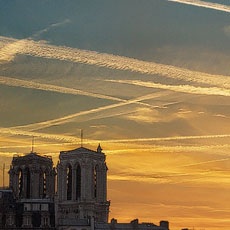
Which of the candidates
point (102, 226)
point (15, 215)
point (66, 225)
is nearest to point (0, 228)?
point (15, 215)

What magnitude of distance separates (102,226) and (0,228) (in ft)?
143

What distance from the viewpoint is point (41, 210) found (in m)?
165

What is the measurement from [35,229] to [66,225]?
22.9 metres

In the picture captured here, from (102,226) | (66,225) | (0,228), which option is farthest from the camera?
(102,226)

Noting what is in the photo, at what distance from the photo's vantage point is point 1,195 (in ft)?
554

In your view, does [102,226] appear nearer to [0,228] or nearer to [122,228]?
[122,228]

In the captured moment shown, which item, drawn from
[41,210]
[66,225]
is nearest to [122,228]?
[66,225]

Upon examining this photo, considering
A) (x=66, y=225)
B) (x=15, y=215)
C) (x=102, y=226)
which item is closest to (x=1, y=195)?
(x=15, y=215)

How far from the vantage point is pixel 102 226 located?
641ft

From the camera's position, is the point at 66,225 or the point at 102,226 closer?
the point at 66,225

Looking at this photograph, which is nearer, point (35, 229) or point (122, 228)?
point (35, 229)

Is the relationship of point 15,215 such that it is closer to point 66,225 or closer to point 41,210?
point 41,210

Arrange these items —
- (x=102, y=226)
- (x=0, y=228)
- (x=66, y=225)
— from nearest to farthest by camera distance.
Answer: (x=0, y=228) → (x=66, y=225) → (x=102, y=226)

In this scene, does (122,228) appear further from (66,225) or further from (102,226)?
(66,225)
